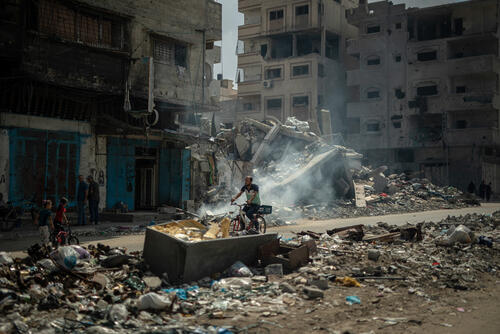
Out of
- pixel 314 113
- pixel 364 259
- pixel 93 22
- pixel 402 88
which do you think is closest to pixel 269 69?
pixel 314 113

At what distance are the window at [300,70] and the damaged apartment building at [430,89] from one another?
434 centimetres

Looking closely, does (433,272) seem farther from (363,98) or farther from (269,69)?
(269,69)

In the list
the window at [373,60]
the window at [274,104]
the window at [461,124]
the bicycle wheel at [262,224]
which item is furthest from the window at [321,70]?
the bicycle wheel at [262,224]

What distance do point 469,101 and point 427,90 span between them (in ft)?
12.7

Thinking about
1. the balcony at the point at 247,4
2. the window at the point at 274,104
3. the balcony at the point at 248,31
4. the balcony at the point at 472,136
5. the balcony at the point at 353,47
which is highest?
the balcony at the point at 247,4

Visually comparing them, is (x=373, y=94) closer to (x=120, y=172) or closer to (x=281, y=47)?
(x=281, y=47)

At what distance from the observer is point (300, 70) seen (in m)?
49.0

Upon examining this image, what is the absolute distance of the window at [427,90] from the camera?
42.8m

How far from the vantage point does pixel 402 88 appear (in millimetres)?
44438

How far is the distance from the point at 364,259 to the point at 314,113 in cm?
3894

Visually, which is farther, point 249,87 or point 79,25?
point 249,87

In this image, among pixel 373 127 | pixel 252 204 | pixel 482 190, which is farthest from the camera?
pixel 373 127

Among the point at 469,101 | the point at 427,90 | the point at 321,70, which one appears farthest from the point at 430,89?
the point at 321,70

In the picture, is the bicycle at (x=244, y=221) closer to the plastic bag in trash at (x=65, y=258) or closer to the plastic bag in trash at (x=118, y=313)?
the plastic bag in trash at (x=65, y=258)
